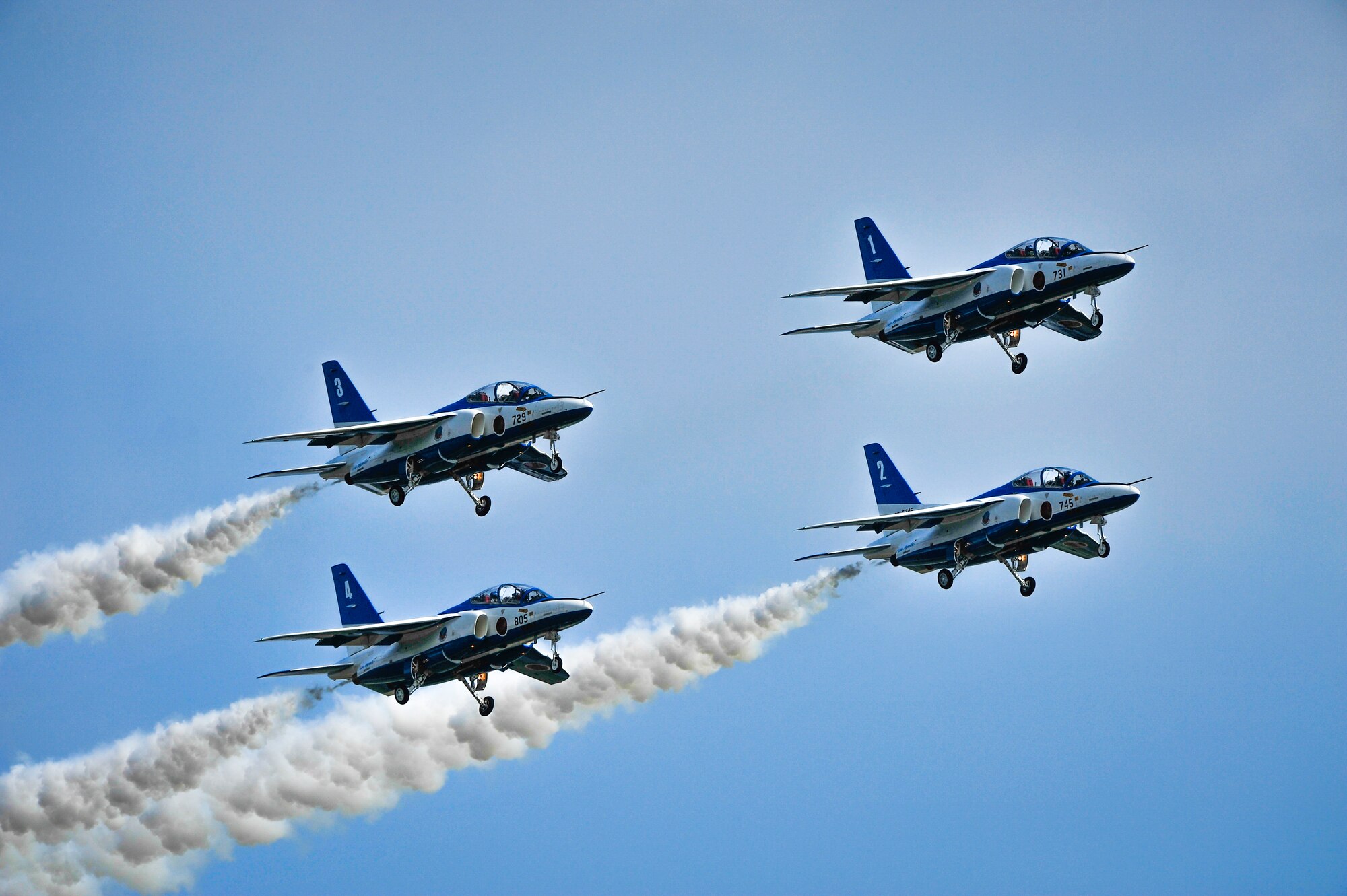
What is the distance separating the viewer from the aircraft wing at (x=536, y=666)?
7600cm

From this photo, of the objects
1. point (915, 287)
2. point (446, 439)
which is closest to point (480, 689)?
point (446, 439)

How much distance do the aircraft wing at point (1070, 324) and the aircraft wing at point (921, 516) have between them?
713 cm

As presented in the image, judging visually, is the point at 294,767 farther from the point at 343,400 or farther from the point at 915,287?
the point at 915,287

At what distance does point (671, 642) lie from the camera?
270 ft

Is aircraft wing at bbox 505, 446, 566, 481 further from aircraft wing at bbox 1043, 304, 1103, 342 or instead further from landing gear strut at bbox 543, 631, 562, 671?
aircraft wing at bbox 1043, 304, 1103, 342

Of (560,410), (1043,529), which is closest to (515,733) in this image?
(560,410)

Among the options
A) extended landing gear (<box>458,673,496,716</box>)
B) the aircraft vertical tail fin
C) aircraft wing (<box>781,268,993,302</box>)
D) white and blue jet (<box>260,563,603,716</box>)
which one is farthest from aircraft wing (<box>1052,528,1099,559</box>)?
the aircraft vertical tail fin

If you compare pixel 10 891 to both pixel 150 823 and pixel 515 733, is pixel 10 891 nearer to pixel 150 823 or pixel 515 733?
pixel 150 823

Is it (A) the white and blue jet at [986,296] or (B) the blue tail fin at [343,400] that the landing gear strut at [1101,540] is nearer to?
(A) the white and blue jet at [986,296]

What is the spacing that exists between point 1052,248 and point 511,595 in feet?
69.2

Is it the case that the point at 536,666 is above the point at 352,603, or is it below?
below

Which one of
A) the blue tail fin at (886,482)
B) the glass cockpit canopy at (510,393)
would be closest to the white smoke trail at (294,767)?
the blue tail fin at (886,482)

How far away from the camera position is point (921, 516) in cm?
7275

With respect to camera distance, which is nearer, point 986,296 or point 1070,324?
point 986,296
